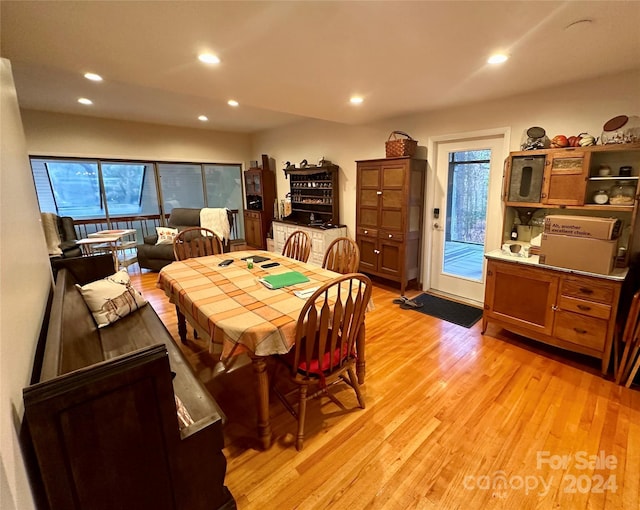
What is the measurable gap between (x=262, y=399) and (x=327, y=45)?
7.13 ft

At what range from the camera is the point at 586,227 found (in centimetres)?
225

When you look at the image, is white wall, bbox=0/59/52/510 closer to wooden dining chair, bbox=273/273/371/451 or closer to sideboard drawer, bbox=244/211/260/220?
wooden dining chair, bbox=273/273/371/451

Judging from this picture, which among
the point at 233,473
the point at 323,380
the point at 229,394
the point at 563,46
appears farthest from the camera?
the point at 229,394

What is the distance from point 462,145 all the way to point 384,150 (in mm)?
1048

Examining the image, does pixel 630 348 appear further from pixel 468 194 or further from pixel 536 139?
pixel 468 194

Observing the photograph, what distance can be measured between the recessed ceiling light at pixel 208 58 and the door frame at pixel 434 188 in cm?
261

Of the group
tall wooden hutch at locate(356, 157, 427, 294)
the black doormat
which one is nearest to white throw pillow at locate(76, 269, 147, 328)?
the black doormat

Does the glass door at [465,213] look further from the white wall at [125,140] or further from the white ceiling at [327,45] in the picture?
the white wall at [125,140]

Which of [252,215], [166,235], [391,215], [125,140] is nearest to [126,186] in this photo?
[125,140]

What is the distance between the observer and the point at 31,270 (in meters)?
1.49

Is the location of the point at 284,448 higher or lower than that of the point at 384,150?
lower

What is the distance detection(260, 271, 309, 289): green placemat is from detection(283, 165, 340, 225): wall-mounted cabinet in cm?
285

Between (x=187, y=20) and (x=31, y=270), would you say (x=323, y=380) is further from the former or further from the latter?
(x=187, y=20)

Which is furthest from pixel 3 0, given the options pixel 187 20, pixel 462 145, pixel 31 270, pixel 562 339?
pixel 562 339
